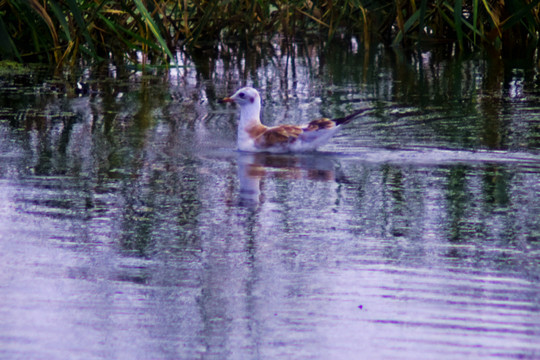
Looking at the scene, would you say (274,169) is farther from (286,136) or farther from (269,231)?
(269,231)

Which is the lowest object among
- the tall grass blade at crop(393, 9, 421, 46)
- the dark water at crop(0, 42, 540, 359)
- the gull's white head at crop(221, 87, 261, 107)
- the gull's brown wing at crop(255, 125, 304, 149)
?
the dark water at crop(0, 42, 540, 359)

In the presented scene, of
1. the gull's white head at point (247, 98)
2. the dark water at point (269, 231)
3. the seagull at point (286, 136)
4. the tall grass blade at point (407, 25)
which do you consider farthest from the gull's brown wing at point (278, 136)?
the tall grass blade at point (407, 25)

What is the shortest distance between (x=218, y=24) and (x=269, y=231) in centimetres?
830

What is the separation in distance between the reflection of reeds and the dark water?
112 centimetres

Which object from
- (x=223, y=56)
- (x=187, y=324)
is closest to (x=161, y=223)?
(x=187, y=324)

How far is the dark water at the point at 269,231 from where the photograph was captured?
3.33m

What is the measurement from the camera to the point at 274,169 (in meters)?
5.95

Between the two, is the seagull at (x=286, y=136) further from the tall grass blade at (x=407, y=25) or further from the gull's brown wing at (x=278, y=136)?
the tall grass blade at (x=407, y=25)

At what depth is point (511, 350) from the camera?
3.16 meters

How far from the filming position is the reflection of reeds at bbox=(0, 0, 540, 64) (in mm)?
9234

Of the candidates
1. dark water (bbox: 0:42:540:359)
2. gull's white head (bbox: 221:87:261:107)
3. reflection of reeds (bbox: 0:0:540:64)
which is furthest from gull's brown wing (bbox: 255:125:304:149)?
reflection of reeds (bbox: 0:0:540:64)

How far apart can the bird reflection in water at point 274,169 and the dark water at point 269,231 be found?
0.02 meters

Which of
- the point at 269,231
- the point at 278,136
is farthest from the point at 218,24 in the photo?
the point at 269,231

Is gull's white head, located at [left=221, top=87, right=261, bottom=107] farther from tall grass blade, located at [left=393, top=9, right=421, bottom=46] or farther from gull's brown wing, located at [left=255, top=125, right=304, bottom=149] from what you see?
tall grass blade, located at [left=393, top=9, right=421, bottom=46]
